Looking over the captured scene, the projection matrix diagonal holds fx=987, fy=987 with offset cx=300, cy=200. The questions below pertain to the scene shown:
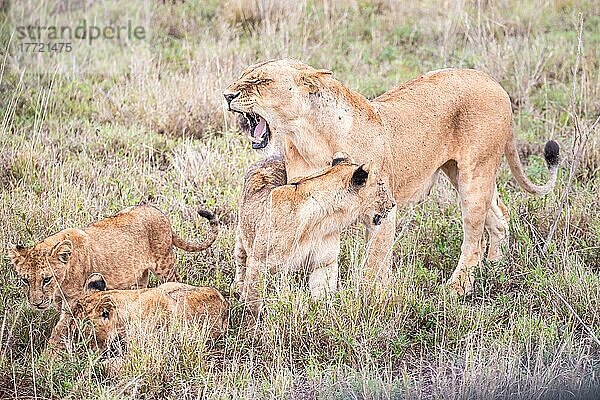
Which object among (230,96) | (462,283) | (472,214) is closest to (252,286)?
(230,96)

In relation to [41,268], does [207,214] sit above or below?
above

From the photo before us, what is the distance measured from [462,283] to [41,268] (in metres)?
2.23

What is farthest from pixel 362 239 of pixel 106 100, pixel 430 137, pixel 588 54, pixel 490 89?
pixel 588 54

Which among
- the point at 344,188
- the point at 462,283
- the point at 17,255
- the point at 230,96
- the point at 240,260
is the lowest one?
the point at 462,283

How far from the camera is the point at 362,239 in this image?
18.2 feet

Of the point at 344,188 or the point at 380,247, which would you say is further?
the point at 380,247

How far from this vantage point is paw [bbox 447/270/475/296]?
17.2 feet

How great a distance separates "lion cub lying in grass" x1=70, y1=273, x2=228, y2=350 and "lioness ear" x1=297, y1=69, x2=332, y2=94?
1094 mm

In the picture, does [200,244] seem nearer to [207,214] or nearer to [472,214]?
[207,214]

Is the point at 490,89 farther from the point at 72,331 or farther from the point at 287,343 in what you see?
the point at 72,331

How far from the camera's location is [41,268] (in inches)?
182

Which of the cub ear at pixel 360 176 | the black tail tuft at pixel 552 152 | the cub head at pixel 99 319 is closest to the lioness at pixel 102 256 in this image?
the cub head at pixel 99 319

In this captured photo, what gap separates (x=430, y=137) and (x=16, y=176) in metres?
2.87

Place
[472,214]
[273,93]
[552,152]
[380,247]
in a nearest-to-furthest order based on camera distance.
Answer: [273,93] → [380,247] → [472,214] → [552,152]
